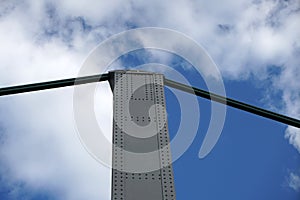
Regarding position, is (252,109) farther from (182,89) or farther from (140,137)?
(140,137)

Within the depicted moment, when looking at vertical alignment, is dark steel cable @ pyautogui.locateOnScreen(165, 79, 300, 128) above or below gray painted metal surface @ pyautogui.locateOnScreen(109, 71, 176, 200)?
above

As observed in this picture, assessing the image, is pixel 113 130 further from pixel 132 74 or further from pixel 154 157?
pixel 132 74

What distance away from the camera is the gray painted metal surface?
184 inches

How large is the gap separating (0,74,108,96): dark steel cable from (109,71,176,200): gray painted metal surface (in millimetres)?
269

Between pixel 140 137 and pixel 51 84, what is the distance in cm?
179

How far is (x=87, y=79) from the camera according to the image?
245 inches

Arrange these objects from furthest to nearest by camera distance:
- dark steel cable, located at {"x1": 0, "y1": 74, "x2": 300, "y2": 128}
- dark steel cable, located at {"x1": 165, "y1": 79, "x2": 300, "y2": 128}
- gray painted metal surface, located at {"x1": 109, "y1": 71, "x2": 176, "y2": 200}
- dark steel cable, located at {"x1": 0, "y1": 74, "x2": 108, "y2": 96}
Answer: dark steel cable, located at {"x1": 165, "y1": 79, "x2": 300, "y2": 128}
dark steel cable, located at {"x1": 0, "y1": 74, "x2": 300, "y2": 128}
dark steel cable, located at {"x1": 0, "y1": 74, "x2": 108, "y2": 96}
gray painted metal surface, located at {"x1": 109, "y1": 71, "x2": 176, "y2": 200}

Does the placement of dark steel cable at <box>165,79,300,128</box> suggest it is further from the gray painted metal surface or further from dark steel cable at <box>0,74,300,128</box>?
the gray painted metal surface

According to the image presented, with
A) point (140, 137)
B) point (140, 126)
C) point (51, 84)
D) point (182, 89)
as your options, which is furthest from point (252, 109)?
point (51, 84)

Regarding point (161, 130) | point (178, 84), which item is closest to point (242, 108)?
point (178, 84)

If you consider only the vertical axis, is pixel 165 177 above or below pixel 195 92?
below

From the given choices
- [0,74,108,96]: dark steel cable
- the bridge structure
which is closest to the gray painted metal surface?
the bridge structure

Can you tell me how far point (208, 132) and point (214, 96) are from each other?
114 centimetres

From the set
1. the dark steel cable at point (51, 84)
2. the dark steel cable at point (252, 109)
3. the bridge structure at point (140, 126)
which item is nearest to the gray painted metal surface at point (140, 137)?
the bridge structure at point (140, 126)
